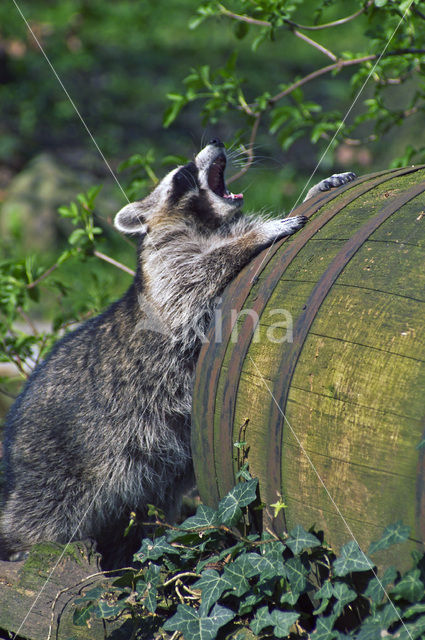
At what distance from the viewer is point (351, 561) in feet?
6.53

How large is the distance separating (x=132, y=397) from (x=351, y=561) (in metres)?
1.64

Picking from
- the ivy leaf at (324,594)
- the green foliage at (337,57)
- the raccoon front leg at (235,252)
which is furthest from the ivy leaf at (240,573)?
the green foliage at (337,57)

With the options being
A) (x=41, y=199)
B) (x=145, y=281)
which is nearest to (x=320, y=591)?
(x=145, y=281)

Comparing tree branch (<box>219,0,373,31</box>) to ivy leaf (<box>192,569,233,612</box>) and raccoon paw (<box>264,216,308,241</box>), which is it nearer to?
raccoon paw (<box>264,216,308,241</box>)

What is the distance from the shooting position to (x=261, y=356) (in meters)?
2.39

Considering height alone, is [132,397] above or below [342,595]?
above

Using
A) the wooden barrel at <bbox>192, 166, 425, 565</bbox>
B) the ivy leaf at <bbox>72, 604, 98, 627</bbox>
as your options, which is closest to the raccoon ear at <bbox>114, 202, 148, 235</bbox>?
the wooden barrel at <bbox>192, 166, 425, 565</bbox>

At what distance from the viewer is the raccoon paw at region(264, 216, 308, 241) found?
9.12ft

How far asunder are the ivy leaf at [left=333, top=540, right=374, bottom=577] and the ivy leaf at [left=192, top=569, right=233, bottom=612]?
411 mm

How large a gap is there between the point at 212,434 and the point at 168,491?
3.92 ft

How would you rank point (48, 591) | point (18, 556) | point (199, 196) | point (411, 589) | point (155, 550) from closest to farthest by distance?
1. point (411, 589)
2. point (155, 550)
3. point (48, 591)
4. point (18, 556)
5. point (199, 196)

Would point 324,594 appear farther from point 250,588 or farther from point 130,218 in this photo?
point 130,218

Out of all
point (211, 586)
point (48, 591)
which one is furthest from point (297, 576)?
point (48, 591)

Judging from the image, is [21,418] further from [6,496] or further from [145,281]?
[145,281]
